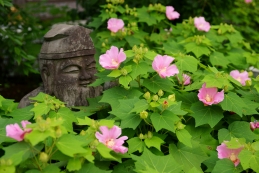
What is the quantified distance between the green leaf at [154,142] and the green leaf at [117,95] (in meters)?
0.35

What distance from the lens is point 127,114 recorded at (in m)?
2.22

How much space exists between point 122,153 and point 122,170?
0.65 feet

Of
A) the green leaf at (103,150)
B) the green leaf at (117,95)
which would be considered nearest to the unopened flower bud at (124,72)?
the green leaf at (117,95)

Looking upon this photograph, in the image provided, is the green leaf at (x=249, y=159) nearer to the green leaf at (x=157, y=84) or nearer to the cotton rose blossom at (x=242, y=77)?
the green leaf at (x=157, y=84)

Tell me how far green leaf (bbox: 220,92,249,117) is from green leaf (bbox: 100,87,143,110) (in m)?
0.52

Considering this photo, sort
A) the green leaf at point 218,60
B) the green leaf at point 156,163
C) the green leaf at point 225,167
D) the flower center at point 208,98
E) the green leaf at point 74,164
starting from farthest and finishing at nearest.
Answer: the green leaf at point 218,60, the flower center at point 208,98, the green leaf at point 225,167, the green leaf at point 156,163, the green leaf at point 74,164

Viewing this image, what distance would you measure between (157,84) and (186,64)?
0.40 metres

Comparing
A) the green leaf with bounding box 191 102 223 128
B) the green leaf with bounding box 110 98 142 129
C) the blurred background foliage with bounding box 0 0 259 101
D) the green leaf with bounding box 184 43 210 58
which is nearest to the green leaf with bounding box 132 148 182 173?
the green leaf with bounding box 110 98 142 129

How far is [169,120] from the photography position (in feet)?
7.00

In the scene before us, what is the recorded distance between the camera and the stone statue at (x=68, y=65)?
9.04 feet

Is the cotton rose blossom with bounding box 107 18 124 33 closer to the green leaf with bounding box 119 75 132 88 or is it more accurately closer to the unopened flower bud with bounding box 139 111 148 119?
the green leaf with bounding box 119 75 132 88

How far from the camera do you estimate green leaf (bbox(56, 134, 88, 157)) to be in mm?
1612

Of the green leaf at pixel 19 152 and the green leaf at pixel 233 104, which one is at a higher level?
the green leaf at pixel 19 152

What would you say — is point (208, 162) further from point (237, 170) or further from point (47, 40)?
point (47, 40)
